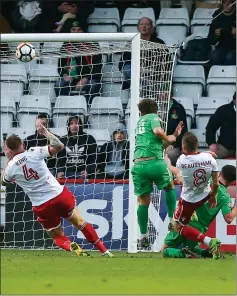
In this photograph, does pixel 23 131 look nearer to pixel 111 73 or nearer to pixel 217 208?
pixel 111 73

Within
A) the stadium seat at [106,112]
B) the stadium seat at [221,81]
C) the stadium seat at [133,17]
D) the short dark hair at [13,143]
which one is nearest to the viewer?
the short dark hair at [13,143]

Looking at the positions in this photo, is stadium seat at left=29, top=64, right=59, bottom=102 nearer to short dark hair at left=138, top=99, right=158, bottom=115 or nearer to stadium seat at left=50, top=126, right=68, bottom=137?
stadium seat at left=50, top=126, right=68, bottom=137

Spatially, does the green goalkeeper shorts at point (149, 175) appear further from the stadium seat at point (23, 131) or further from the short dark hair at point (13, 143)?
the stadium seat at point (23, 131)

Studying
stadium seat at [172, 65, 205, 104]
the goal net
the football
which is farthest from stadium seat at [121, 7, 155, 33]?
the football

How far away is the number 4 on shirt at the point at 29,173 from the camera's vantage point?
12578mm

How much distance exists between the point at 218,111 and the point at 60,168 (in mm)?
2804

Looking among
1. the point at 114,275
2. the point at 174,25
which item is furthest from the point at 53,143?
the point at 174,25

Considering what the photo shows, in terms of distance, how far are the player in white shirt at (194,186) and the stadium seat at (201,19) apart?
6177 mm

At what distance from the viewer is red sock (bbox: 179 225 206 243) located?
41.2ft

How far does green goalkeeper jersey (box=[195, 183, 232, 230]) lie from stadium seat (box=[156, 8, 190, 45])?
5924 millimetres

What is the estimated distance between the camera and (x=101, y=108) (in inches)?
634

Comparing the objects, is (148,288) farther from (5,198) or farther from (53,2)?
(53,2)

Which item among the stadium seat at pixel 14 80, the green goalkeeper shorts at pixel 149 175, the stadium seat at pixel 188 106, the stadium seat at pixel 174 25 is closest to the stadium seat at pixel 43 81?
the stadium seat at pixel 14 80

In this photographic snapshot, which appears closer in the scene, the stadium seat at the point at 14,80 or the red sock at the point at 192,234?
the red sock at the point at 192,234
